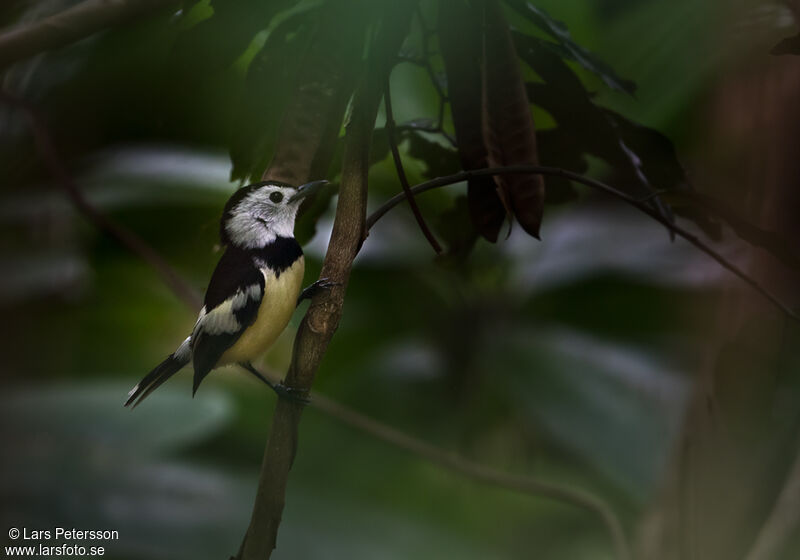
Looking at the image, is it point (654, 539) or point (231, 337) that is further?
point (654, 539)

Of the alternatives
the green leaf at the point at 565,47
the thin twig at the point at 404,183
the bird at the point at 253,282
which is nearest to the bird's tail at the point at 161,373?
the bird at the point at 253,282

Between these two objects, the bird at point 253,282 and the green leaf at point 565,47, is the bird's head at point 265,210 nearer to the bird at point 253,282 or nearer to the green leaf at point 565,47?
the bird at point 253,282

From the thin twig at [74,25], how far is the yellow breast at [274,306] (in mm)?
138

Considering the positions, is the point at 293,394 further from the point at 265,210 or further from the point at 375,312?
the point at 375,312

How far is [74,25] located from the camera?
0.35 meters

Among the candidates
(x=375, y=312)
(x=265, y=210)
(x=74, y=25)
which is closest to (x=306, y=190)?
(x=265, y=210)

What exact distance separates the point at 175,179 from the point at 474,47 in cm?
49

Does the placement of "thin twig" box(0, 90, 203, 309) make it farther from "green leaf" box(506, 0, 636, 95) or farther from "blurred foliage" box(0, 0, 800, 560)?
"green leaf" box(506, 0, 636, 95)

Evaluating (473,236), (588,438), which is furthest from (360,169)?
(588,438)

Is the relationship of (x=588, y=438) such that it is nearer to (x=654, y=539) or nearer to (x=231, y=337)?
(x=654, y=539)

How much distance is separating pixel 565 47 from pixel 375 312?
64cm

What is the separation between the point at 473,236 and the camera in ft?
1.40

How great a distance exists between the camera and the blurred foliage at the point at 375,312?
0.40 m

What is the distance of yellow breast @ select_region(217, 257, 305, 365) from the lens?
0.30 meters
